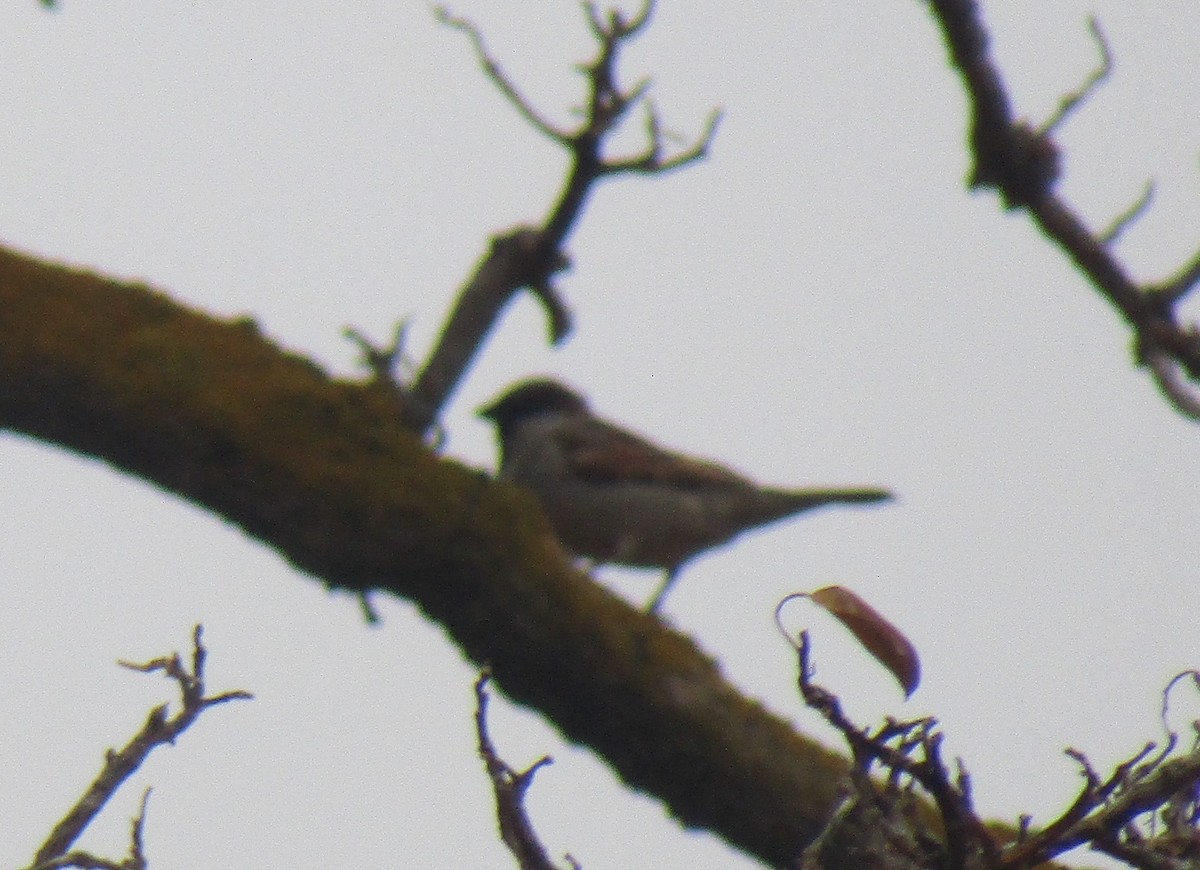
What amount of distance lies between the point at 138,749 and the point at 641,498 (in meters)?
5.34

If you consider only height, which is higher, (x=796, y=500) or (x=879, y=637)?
(x=796, y=500)

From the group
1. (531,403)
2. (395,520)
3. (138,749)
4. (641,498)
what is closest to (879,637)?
(138,749)

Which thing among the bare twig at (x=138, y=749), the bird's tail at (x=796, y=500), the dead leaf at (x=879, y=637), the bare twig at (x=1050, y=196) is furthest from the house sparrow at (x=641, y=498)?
the dead leaf at (x=879, y=637)

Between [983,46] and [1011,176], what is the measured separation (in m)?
0.31

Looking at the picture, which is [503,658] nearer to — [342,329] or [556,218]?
[342,329]

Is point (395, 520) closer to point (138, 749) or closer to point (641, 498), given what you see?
point (138, 749)

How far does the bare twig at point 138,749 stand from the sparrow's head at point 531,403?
608 cm

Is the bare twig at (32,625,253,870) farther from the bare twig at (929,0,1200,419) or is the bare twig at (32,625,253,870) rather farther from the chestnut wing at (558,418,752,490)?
the chestnut wing at (558,418,752,490)

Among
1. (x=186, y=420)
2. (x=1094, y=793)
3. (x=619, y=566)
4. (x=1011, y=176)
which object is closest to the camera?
(x=1094, y=793)

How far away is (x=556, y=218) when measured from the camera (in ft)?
18.0

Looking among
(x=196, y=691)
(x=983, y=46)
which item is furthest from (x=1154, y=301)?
(x=196, y=691)

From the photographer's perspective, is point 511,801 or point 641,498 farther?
point 641,498

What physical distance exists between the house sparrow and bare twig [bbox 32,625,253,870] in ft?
16.2

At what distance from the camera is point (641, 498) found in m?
7.78
